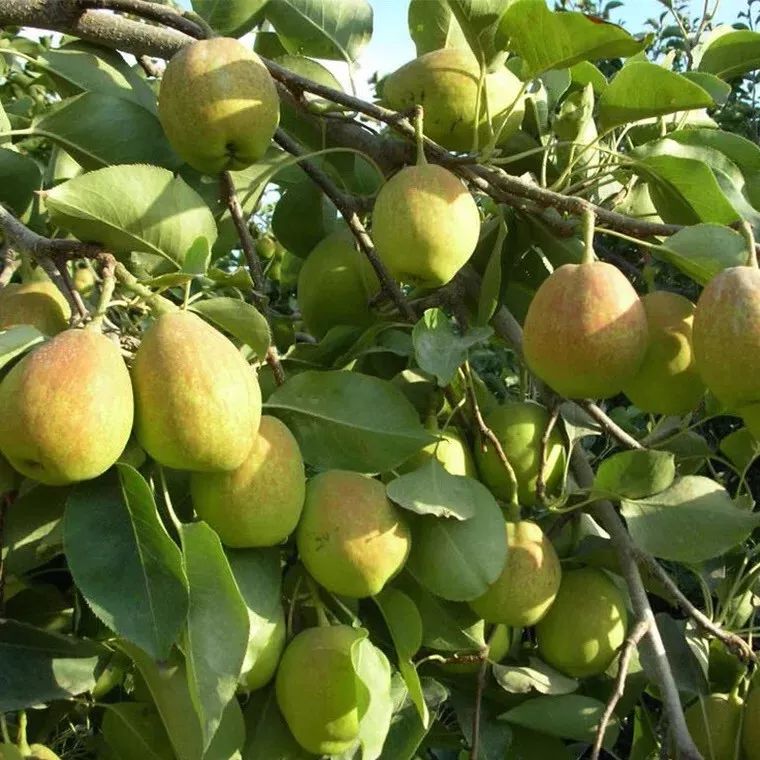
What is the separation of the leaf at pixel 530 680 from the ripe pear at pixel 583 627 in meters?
0.03

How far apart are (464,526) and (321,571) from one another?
180 millimetres

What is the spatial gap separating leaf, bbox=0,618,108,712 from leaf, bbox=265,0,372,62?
970mm

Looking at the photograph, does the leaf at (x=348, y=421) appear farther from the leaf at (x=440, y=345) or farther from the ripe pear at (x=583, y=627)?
the ripe pear at (x=583, y=627)

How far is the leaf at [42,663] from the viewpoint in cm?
104

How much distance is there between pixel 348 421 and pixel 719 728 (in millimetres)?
727

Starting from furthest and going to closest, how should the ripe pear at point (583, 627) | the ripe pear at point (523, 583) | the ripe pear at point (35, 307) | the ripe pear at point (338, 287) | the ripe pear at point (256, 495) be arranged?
the ripe pear at point (338, 287), the ripe pear at point (583, 627), the ripe pear at point (523, 583), the ripe pear at point (35, 307), the ripe pear at point (256, 495)

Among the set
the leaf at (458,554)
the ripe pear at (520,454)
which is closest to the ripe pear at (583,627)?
the ripe pear at (520,454)

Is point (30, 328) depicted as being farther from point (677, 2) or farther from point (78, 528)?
point (677, 2)

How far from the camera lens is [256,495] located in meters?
0.96

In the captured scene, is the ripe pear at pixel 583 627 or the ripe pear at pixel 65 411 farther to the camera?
the ripe pear at pixel 583 627

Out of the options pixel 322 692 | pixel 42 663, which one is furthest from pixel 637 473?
pixel 42 663

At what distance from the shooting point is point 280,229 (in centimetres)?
164

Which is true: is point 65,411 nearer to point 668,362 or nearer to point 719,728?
point 668,362

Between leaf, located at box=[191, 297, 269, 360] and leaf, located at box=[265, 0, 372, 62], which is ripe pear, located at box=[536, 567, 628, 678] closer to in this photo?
leaf, located at box=[191, 297, 269, 360]
